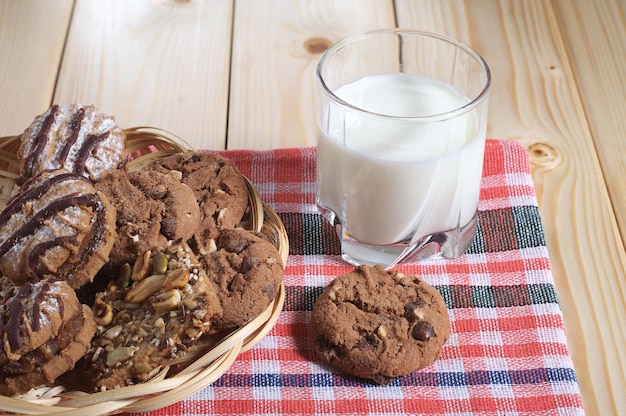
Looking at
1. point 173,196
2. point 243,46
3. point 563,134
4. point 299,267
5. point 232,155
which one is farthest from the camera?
point 243,46

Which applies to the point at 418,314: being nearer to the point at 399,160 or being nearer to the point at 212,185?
the point at 399,160

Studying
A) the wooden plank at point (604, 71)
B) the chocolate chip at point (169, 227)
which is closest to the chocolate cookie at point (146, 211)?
the chocolate chip at point (169, 227)

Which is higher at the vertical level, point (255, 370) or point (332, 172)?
point (332, 172)

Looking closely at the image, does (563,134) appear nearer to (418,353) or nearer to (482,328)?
(482,328)

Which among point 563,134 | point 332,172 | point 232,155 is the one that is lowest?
point 563,134

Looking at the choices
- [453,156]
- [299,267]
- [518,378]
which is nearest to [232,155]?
[299,267]

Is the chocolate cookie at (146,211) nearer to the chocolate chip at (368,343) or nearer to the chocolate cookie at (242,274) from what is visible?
the chocolate cookie at (242,274)

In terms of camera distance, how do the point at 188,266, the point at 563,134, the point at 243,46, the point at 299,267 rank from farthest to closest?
the point at 243,46 → the point at 563,134 → the point at 299,267 → the point at 188,266
